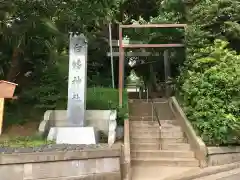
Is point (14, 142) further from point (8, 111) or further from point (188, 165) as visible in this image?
point (188, 165)

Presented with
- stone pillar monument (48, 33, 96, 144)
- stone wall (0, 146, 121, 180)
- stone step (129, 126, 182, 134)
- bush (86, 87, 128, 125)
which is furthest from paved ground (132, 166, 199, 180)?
bush (86, 87, 128, 125)

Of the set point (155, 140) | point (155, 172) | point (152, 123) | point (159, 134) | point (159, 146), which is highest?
point (152, 123)

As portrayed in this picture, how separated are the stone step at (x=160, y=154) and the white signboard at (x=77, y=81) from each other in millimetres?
1693

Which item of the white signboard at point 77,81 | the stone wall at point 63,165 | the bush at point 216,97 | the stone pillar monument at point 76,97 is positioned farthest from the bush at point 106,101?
the stone wall at point 63,165

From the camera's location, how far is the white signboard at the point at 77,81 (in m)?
10.1

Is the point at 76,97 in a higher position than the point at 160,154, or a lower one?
higher

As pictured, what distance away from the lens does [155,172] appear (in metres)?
8.88

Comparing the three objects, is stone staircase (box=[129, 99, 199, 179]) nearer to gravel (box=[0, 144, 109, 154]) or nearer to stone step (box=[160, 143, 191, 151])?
stone step (box=[160, 143, 191, 151])

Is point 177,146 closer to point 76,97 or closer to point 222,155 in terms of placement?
point 222,155

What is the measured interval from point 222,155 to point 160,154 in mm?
1587

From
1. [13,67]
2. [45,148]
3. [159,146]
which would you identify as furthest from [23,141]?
[13,67]

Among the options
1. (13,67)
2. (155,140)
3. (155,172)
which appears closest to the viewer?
(155,172)

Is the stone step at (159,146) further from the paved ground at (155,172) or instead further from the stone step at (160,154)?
the paved ground at (155,172)

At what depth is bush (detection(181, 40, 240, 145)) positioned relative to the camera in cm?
946
